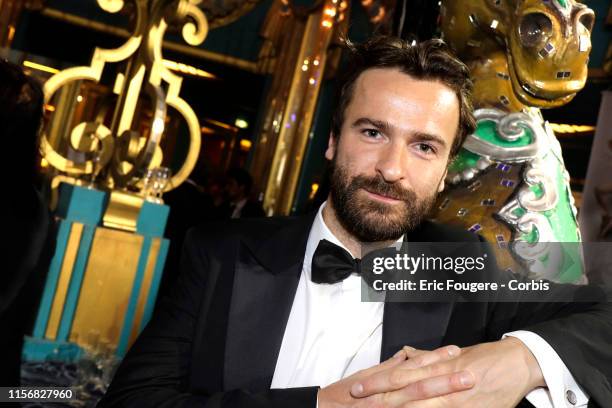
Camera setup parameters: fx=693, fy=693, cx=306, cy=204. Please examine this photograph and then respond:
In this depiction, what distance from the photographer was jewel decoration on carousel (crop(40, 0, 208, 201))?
7.82ft

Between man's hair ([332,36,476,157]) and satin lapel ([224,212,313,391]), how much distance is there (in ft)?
0.87

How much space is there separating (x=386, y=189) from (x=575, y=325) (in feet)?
1.26

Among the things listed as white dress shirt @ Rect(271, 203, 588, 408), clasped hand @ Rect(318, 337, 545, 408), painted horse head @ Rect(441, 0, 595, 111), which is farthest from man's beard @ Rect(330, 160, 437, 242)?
painted horse head @ Rect(441, 0, 595, 111)

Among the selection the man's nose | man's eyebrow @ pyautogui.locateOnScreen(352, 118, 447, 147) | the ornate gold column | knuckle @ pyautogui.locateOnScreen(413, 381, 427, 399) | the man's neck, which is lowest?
knuckle @ pyautogui.locateOnScreen(413, 381, 427, 399)

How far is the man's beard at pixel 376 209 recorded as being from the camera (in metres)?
1.21

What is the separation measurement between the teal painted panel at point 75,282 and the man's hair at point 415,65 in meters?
1.24

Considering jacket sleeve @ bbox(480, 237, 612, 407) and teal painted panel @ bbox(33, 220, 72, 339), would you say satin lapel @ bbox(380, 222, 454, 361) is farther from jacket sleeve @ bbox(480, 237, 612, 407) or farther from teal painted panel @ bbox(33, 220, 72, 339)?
teal painted panel @ bbox(33, 220, 72, 339)

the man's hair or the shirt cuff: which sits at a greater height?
the man's hair

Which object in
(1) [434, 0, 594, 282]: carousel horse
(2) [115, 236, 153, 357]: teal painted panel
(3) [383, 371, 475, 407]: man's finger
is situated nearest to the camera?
(3) [383, 371, 475, 407]: man's finger

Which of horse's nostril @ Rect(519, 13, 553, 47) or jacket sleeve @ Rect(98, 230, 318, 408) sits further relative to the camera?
horse's nostril @ Rect(519, 13, 553, 47)

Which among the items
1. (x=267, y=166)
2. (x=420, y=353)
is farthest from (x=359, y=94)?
(x=267, y=166)

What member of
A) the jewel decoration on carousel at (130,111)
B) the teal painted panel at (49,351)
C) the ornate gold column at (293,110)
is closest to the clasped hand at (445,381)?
the teal painted panel at (49,351)

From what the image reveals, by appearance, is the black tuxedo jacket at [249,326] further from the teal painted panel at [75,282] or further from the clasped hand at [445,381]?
the teal painted panel at [75,282]

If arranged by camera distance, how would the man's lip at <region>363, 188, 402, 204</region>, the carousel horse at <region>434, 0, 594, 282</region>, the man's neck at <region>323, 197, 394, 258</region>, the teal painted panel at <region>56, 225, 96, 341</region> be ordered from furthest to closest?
the teal painted panel at <region>56, 225, 96, 341</region>
the carousel horse at <region>434, 0, 594, 282</region>
the man's neck at <region>323, 197, 394, 258</region>
the man's lip at <region>363, 188, 402, 204</region>
